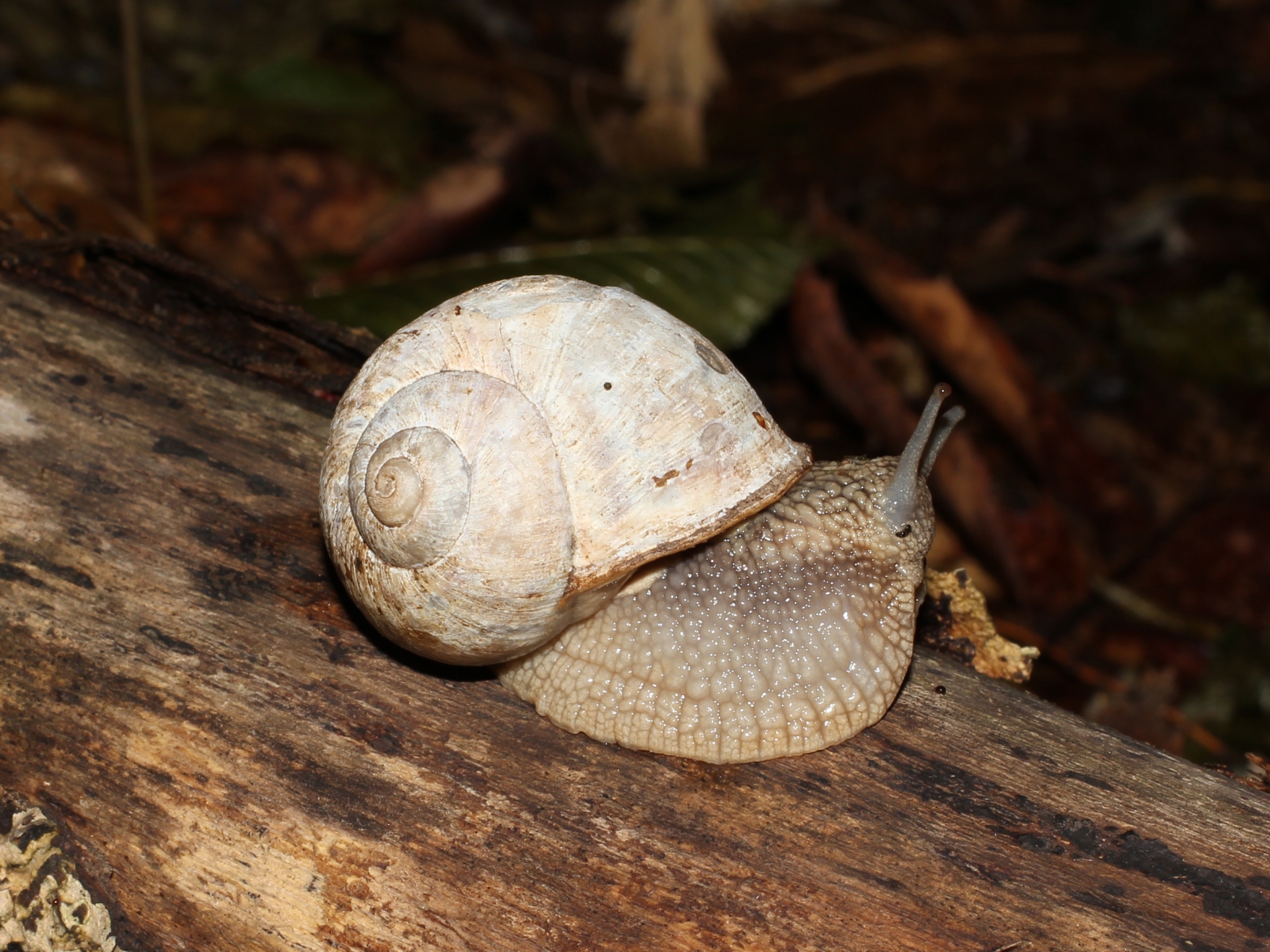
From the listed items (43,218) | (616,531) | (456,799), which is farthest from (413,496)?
(43,218)

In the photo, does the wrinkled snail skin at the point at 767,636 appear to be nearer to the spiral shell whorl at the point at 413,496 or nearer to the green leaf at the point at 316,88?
the spiral shell whorl at the point at 413,496

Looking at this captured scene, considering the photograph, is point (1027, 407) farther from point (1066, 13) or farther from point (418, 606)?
point (1066, 13)

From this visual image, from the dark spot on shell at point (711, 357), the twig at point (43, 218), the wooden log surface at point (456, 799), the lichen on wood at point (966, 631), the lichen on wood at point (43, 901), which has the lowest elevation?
the lichen on wood at point (43, 901)

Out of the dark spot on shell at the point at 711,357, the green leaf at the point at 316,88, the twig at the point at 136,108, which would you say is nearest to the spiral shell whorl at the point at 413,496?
the dark spot on shell at the point at 711,357

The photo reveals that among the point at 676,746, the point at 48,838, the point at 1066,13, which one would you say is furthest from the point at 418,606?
the point at 1066,13

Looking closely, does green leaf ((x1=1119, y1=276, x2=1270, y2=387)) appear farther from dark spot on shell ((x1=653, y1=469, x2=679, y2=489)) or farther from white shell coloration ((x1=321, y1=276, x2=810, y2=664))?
dark spot on shell ((x1=653, y1=469, x2=679, y2=489))

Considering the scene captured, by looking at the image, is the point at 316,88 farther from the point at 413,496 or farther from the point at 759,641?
the point at 759,641
